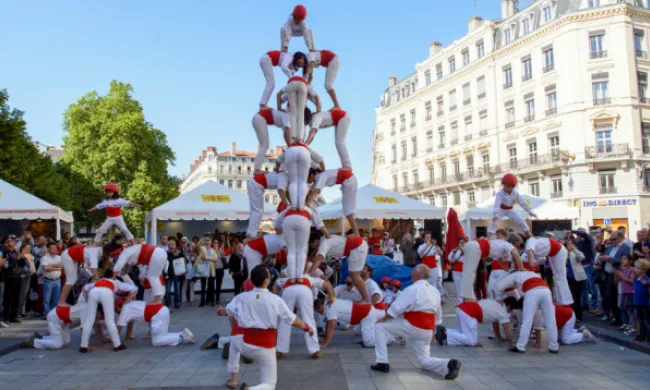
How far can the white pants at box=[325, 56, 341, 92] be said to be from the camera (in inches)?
340

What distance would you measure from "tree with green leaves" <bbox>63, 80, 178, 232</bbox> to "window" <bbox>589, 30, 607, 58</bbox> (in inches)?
1105

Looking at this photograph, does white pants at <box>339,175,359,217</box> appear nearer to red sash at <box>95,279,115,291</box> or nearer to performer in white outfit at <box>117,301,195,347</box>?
performer in white outfit at <box>117,301,195,347</box>

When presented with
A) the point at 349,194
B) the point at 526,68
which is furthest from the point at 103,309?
the point at 526,68

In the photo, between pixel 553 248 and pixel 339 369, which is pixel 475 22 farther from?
pixel 339 369

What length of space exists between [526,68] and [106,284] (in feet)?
110

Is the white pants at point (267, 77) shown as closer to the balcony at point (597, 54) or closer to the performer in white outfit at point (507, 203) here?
the performer in white outfit at point (507, 203)

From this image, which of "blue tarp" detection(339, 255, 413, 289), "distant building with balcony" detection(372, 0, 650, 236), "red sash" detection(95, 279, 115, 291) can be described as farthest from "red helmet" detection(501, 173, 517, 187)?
"distant building with balcony" detection(372, 0, 650, 236)

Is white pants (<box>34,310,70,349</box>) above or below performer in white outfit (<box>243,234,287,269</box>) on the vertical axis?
below

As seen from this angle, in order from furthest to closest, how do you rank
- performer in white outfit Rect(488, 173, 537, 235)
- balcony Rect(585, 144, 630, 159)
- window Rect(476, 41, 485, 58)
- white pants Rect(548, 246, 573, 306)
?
window Rect(476, 41, 485, 58) < balcony Rect(585, 144, 630, 159) < performer in white outfit Rect(488, 173, 537, 235) < white pants Rect(548, 246, 573, 306)

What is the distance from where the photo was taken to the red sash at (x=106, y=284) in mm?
7570

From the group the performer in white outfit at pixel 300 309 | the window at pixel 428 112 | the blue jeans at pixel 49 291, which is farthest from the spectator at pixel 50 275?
the window at pixel 428 112

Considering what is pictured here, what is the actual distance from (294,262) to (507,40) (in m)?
34.2

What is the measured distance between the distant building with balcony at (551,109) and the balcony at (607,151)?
6 centimetres

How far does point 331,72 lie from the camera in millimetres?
8641
